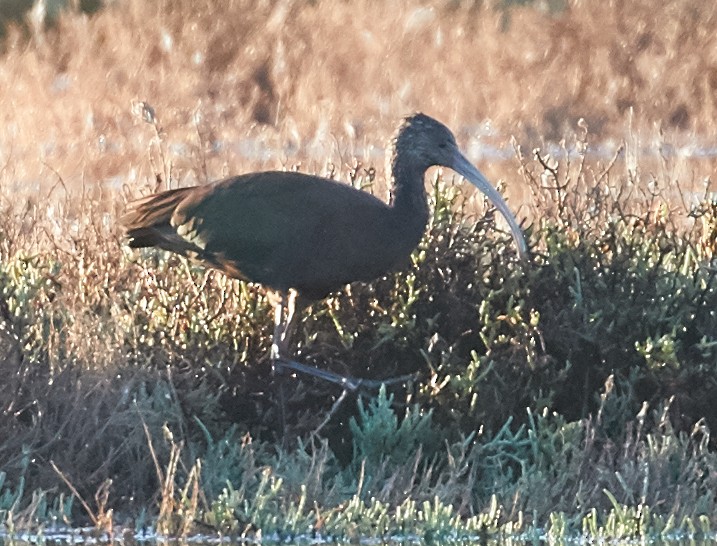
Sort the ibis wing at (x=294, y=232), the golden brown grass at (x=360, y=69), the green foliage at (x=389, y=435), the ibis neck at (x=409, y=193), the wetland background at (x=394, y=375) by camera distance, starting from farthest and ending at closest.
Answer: the golden brown grass at (x=360, y=69), the ibis neck at (x=409, y=193), the ibis wing at (x=294, y=232), the green foliage at (x=389, y=435), the wetland background at (x=394, y=375)

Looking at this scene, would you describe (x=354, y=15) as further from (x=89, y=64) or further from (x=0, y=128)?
(x=0, y=128)

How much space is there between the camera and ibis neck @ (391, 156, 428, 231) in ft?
30.2

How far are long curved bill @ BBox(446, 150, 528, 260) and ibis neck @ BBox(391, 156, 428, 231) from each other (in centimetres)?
19

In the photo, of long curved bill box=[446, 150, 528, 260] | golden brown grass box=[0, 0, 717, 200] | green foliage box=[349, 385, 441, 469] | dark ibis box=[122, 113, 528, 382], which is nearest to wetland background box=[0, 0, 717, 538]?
green foliage box=[349, 385, 441, 469]

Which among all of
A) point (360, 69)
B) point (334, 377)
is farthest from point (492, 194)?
point (360, 69)

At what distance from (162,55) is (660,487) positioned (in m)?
14.2

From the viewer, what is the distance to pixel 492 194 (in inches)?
370

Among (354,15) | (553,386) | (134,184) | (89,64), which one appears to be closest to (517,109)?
(354,15)

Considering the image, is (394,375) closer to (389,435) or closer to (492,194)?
(389,435)

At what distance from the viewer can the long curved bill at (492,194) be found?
907 cm

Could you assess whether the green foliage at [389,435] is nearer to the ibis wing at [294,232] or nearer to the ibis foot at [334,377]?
the ibis foot at [334,377]

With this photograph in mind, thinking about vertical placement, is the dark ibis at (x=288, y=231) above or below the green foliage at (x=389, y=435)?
above

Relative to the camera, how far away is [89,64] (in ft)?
70.2

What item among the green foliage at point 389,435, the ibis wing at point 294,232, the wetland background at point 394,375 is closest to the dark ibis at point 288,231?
the ibis wing at point 294,232
